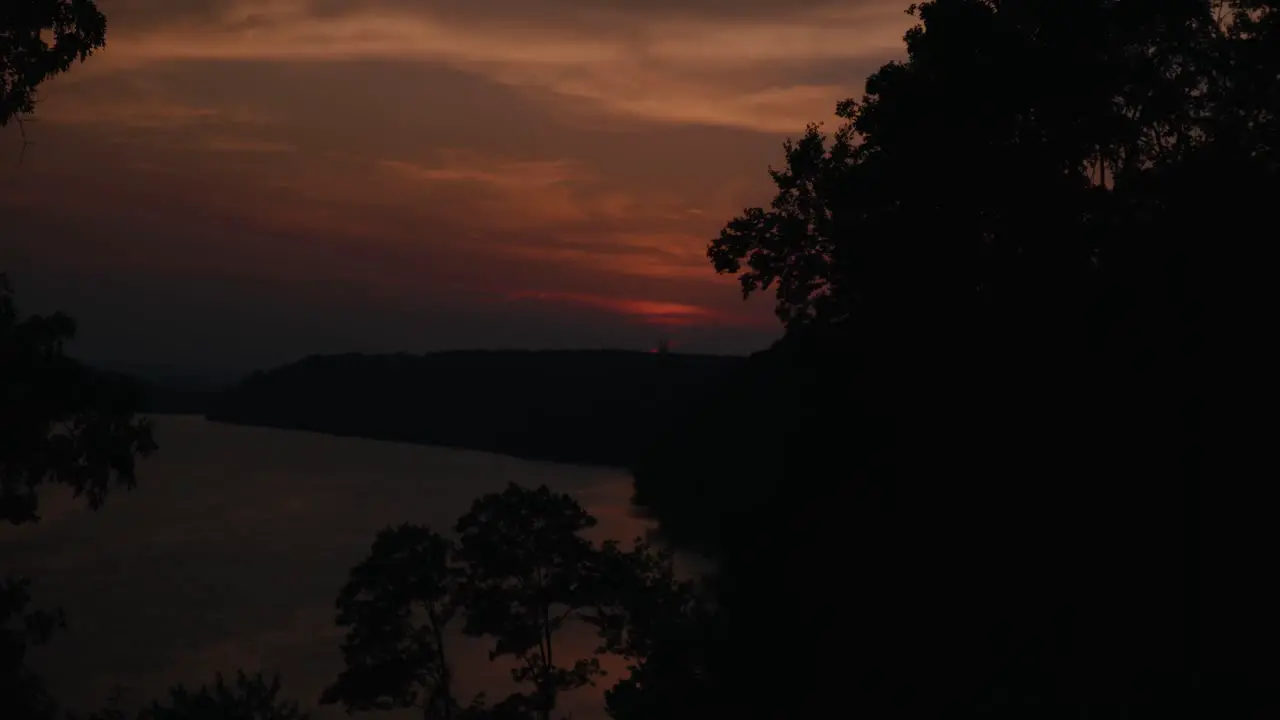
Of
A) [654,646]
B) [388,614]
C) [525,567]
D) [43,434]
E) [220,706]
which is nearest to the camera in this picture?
[43,434]

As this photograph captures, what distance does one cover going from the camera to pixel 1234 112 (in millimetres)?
26500

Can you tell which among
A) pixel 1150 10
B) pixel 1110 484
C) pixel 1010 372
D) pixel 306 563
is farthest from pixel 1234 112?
pixel 306 563

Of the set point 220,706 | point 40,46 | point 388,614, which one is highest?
point 40,46

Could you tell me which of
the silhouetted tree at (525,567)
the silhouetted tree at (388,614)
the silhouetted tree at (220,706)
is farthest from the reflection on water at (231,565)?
the silhouetted tree at (220,706)

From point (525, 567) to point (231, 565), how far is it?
78740 mm

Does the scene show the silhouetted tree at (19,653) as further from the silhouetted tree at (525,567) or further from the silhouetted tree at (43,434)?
the silhouetted tree at (525,567)

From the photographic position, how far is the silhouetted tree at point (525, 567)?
31.9 m

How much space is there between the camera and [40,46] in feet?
51.8

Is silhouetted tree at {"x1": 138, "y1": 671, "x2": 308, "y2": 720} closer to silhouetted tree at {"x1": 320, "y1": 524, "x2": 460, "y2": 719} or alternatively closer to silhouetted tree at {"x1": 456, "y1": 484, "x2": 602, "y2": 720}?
silhouetted tree at {"x1": 320, "y1": 524, "x2": 460, "y2": 719}

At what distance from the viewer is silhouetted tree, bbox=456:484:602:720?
31875 mm

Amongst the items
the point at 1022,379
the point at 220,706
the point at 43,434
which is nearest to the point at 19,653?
the point at 43,434

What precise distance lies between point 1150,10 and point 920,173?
5987mm

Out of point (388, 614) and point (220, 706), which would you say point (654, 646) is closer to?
point (220, 706)

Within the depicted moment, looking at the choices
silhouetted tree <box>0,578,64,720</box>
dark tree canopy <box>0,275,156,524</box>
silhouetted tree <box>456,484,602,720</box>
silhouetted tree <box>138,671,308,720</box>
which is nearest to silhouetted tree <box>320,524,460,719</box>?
silhouetted tree <box>456,484,602,720</box>
